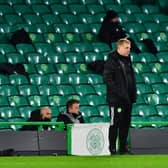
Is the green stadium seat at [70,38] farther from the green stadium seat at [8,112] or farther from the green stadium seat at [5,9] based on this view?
the green stadium seat at [8,112]

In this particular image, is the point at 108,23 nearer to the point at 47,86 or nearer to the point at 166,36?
the point at 166,36

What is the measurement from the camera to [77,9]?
14.8m

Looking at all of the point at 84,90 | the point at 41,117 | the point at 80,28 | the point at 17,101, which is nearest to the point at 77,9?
the point at 80,28

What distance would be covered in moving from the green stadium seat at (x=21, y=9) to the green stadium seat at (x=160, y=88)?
334cm

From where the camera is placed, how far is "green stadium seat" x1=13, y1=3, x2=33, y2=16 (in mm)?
14328

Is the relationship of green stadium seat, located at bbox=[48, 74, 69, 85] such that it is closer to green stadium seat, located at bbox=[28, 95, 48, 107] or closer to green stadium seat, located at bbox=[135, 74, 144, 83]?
green stadium seat, located at bbox=[28, 95, 48, 107]

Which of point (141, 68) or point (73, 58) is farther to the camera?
point (141, 68)

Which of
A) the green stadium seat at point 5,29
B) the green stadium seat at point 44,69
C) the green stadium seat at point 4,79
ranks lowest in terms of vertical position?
the green stadium seat at point 4,79

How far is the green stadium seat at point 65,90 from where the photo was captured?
42.0ft

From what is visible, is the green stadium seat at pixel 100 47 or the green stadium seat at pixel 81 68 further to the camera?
the green stadium seat at pixel 100 47

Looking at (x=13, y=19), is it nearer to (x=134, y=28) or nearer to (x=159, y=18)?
(x=134, y=28)

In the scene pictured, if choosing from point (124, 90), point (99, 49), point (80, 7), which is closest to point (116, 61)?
point (124, 90)

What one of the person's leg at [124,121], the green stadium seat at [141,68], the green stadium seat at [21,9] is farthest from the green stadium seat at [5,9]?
the person's leg at [124,121]

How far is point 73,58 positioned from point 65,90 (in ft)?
3.39
